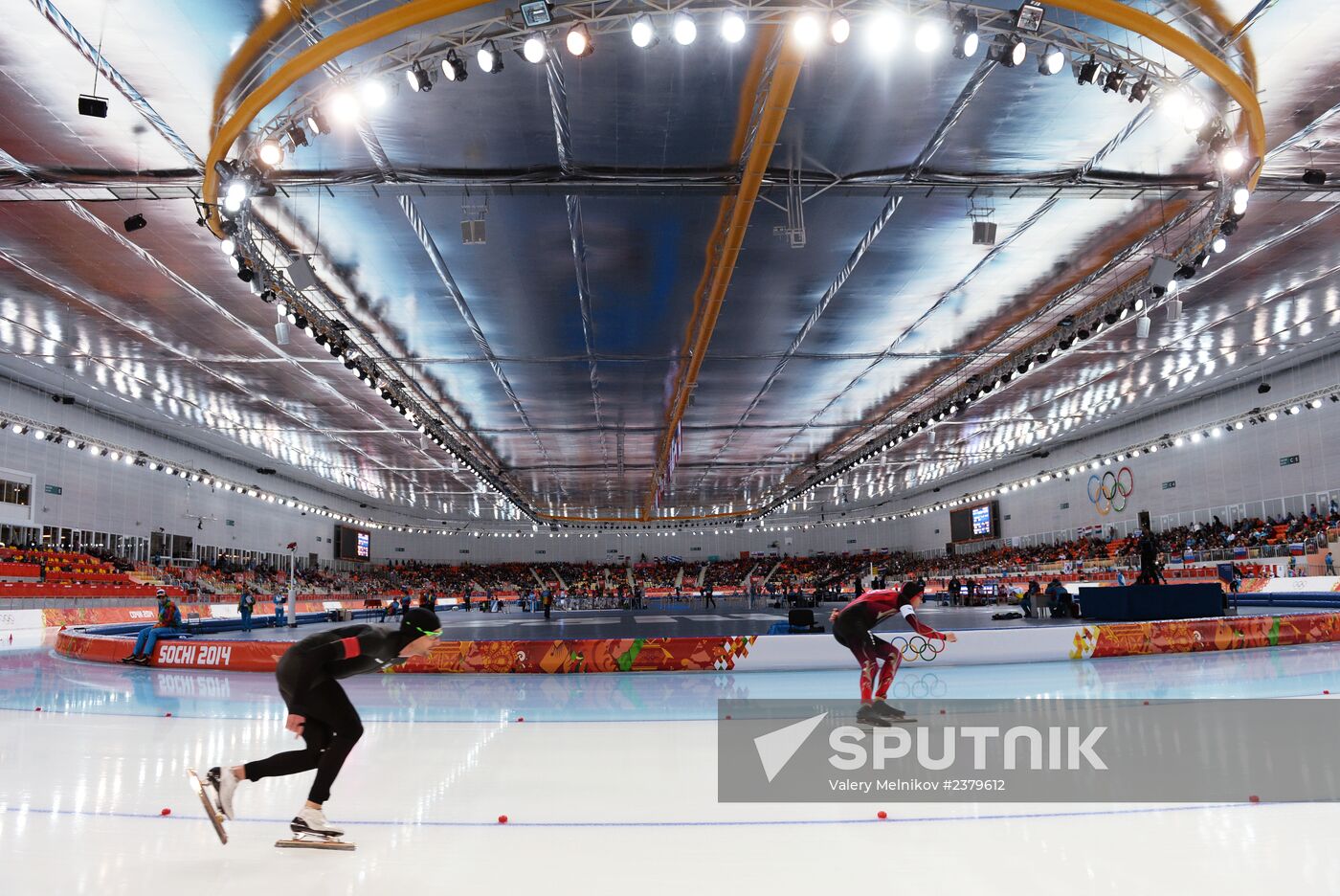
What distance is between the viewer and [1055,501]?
1724 inches

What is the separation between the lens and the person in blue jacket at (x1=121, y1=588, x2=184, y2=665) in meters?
15.0

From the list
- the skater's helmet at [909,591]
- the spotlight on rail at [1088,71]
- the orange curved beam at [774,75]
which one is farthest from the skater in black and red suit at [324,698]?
the spotlight on rail at [1088,71]

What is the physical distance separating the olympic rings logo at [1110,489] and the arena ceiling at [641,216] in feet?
41.5

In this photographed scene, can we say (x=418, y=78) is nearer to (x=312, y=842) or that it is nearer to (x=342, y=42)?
(x=342, y=42)

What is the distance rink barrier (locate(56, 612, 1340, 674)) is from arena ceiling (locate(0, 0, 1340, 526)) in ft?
21.6

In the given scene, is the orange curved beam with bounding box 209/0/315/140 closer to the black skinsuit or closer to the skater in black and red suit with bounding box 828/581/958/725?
the black skinsuit

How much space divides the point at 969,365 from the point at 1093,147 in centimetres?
1138

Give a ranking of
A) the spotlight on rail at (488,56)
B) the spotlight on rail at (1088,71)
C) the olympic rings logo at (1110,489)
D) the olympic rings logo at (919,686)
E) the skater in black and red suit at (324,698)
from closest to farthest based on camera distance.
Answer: the skater in black and red suit at (324,698) < the spotlight on rail at (488,56) < the spotlight on rail at (1088,71) < the olympic rings logo at (919,686) < the olympic rings logo at (1110,489)

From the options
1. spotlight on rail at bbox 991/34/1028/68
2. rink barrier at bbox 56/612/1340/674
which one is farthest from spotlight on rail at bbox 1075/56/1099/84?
rink barrier at bbox 56/612/1340/674

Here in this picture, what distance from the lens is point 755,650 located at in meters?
13.0

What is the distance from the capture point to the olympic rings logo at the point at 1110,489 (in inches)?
1484

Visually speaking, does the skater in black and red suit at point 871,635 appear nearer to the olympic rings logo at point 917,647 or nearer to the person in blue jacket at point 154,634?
the olympic rings logo at point 917,647
